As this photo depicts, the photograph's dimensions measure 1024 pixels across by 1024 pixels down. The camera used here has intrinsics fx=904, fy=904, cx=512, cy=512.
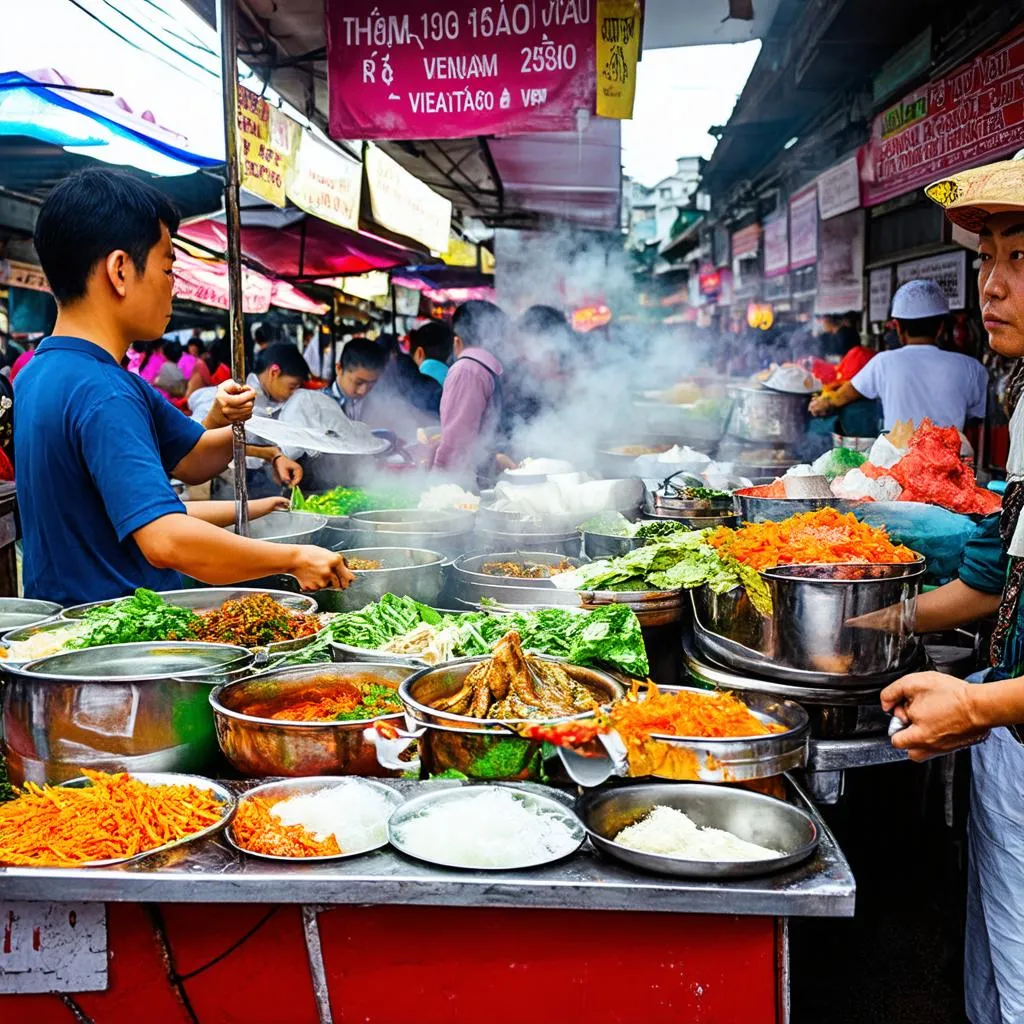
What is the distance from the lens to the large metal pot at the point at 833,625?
2.49 meters

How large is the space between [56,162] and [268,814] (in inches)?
271

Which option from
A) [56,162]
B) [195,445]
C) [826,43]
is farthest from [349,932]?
[826,43]

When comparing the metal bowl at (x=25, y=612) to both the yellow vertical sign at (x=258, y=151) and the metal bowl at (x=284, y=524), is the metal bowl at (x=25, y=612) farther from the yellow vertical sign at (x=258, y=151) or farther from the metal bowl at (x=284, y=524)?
the yellow vertical sign at (x=258, y=151)

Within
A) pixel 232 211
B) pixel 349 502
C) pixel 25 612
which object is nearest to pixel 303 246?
pixel 349 502

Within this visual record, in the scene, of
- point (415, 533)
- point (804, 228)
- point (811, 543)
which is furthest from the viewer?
point (804, 228)

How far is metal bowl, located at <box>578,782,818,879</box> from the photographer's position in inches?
77.0

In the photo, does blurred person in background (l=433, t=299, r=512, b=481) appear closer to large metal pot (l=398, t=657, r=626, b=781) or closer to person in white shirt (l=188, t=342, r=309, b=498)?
person in white shirt (l=188, t=342, r=309, b=498)

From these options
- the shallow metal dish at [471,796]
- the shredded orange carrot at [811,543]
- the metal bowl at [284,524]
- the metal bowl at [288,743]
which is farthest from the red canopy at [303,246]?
the shallow metal dish at [471,796]

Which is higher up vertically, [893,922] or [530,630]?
[530,630]

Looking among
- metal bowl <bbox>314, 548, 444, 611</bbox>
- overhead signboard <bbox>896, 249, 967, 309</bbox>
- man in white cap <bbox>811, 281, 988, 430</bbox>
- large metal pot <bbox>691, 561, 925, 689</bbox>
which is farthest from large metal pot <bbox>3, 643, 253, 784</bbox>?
overhead signboard <bbox>896, 249, 967, 309</bbox>

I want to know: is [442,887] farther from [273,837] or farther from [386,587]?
[386,587]

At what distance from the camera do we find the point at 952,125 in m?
6.11

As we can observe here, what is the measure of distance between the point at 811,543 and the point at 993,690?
0.94 meters

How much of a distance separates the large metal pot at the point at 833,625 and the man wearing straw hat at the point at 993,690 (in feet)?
0.84
